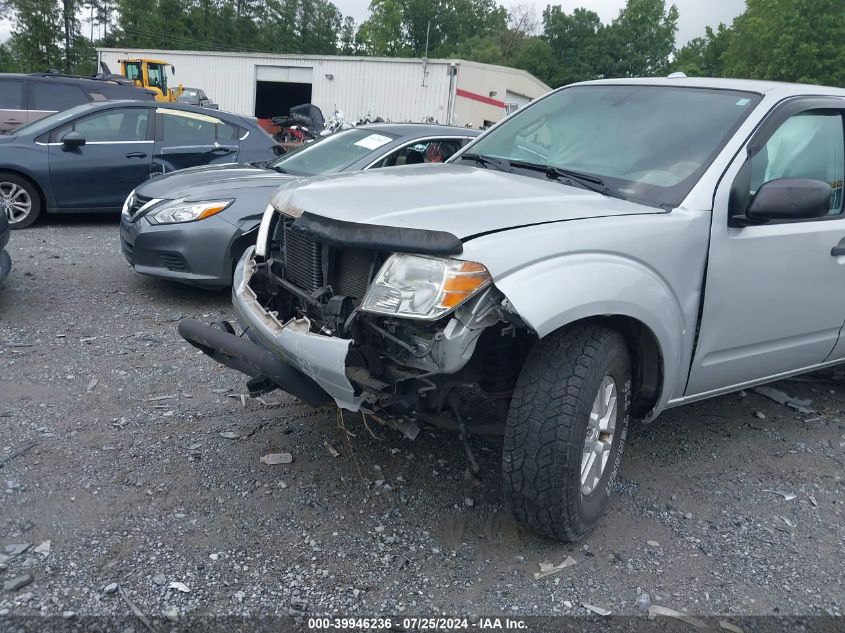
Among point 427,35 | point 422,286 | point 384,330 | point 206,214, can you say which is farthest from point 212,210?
point 427,35

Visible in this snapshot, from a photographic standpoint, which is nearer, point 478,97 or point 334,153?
point 334,153

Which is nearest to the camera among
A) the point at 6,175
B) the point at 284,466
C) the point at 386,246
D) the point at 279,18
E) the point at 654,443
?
the point at 386,246

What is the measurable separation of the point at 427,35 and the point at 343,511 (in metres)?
77.7

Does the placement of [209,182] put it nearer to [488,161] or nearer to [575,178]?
[488,161]

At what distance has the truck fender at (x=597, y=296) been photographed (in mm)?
2533

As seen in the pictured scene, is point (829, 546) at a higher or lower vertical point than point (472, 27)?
lower

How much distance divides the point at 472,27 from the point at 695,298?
295 feet

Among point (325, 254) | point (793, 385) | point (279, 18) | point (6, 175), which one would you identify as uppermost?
point (279, 18)

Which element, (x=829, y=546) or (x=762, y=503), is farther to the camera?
(x=762, y=503)

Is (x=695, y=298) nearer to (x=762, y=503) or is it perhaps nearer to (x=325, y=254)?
(x=762, y=503)

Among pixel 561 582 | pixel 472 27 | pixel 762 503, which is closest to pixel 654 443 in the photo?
pixel 762 503

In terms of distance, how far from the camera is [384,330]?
2693mm

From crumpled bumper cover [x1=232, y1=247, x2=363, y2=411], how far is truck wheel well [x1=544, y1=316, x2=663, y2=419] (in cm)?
90

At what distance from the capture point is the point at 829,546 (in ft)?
10.5
